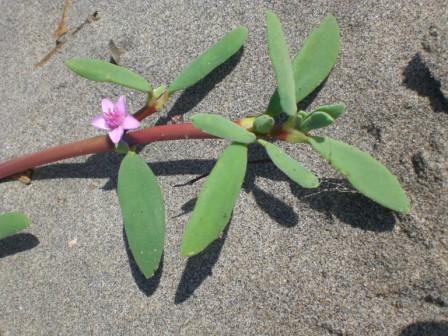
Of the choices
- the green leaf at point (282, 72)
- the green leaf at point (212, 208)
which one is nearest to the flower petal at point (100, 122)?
the green leaf at point (212, 208)

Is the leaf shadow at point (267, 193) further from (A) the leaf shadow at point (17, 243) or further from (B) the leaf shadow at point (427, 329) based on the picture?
(A) the leaf shadow at point (17, 243)

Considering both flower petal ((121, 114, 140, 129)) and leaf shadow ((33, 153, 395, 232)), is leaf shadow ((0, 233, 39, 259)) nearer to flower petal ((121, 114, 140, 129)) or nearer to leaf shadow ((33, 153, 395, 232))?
leaf shadow ((33, 153, 395, 232))

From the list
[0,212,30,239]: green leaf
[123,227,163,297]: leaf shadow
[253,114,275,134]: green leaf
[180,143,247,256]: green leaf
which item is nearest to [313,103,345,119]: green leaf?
[253,114,275,134]: green leaf

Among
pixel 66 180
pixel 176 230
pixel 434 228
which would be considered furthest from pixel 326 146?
pixel 66 180

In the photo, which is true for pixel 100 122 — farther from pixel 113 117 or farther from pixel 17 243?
pixel 17 243

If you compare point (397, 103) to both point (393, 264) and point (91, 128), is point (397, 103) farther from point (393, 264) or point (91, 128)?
point (91, 128)
